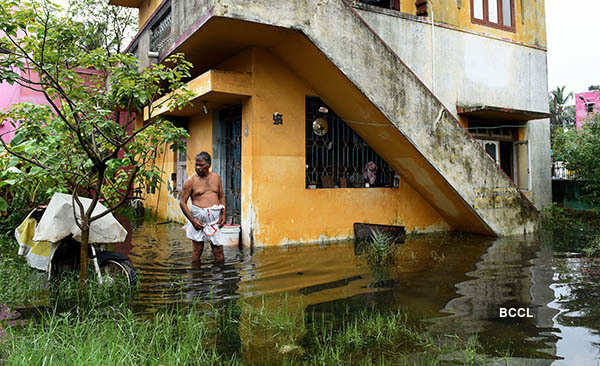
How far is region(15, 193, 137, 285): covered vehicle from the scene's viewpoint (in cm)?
430

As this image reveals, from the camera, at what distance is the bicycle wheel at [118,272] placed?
4551 millimetres

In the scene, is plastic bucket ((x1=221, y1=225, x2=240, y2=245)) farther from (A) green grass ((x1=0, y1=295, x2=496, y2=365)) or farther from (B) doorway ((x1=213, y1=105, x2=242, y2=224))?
(A) green grass ((x1=0, y1=295, x2=496, y2=365))

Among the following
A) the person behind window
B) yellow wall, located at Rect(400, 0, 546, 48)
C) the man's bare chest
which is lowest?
the man's bare chest

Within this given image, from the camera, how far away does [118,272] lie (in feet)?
15.2

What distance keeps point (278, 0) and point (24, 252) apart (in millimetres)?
4895

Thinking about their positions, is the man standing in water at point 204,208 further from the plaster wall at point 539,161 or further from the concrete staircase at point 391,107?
the plaster wall at point 539,161

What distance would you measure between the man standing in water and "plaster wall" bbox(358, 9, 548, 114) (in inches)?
206

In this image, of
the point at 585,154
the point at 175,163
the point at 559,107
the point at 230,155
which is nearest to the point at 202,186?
the point at 230,155

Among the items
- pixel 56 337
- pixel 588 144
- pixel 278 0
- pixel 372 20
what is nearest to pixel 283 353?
pixel 56 337

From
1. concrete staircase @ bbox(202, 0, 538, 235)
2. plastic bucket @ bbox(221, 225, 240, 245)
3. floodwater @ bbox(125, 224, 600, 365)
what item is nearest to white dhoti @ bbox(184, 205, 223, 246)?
floodwater @ bbox(125, 224, 600, 365)

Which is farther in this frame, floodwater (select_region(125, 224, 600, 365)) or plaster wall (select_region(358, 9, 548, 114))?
plaster wall (select_region(358, 9, 548, 114))

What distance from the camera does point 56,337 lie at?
10.2 ft

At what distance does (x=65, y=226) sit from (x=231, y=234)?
3.73m

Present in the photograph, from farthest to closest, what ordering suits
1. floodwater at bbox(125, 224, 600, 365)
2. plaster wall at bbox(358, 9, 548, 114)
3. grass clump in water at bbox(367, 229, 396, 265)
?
plaster wall at bbox(358, 9, 548, 114) < grass clump in water at bbox(367, 229, 396, 265) < floodwater at bbox(125, 224, 600, 365)
